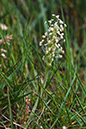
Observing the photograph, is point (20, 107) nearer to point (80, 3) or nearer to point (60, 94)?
point (60, 94)

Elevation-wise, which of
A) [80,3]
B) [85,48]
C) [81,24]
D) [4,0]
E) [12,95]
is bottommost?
[12,95]

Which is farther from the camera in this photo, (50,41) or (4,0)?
(4,0)

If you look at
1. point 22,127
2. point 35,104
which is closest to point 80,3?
point 35,104

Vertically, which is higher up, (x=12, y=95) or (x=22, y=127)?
(x=12, y=95)

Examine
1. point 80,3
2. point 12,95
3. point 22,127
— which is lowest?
point 22,127

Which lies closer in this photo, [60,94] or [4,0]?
[60,94]

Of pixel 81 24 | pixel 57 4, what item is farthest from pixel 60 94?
pixel 57 4

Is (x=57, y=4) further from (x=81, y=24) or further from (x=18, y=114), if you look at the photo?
(x=18, y=114)

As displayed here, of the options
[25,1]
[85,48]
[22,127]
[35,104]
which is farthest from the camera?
[25,1]

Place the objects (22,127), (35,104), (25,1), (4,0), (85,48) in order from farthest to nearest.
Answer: (25,1) < (4,0) < (85,48) < (35,104) < (22,127)
